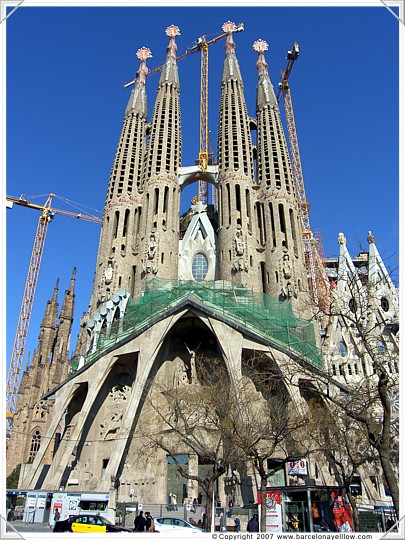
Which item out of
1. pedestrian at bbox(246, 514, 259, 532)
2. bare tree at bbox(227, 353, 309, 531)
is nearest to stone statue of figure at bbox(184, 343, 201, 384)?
bare tree at bbox(227, 353, 309, 531)

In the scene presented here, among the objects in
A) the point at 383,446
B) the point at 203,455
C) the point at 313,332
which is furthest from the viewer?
the point at 313,332

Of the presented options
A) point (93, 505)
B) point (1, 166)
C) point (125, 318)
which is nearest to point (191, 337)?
point (125, 318)

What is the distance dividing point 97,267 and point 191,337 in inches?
460

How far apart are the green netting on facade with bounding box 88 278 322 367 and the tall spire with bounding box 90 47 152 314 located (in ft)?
15.6

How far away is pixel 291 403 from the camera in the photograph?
85.3ft

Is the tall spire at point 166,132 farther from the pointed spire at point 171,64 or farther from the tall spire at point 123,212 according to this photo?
the tall spire at point 123,212

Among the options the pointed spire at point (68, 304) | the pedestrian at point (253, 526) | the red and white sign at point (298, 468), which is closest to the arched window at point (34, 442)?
the pointed spire at point (68, 304)

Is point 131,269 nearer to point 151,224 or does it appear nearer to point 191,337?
point 151,224

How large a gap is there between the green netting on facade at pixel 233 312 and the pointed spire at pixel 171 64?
1044 inches

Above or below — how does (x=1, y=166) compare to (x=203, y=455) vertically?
above

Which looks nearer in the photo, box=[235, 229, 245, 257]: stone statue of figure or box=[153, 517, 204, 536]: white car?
box=[153, 517, 204, 536]: white car

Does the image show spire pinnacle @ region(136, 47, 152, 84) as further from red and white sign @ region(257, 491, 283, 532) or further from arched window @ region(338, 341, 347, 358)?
red and white sign @ region(257, 491, 283, 532)

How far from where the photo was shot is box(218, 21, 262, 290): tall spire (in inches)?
1441

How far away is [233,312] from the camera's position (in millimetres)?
30719
